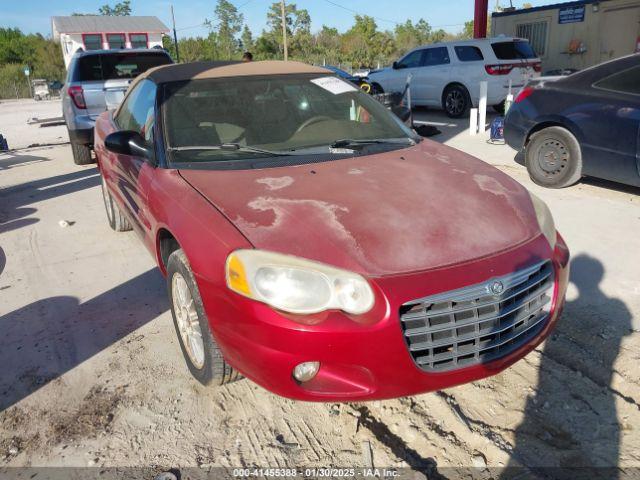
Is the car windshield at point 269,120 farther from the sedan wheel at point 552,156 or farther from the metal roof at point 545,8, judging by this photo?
the metal roof at point 545,8

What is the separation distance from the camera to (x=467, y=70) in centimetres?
1123

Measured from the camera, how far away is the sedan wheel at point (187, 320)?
8.48ft

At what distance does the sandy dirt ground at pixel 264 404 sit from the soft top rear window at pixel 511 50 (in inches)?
323

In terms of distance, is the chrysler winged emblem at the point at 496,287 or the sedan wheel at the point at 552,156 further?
the sedan wheel at the point at 552,156

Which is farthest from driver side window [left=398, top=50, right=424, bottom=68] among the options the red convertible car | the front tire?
the red convertible car

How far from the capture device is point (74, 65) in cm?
806

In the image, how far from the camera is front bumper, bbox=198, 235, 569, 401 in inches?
77.5

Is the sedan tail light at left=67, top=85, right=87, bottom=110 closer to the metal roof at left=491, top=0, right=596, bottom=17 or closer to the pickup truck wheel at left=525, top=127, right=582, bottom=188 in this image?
the pickup truck wheel at left=525, top=127, right=582, bottom=188

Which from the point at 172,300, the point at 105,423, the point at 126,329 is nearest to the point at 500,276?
the point at 172,300

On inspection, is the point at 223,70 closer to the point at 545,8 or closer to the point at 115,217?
the point at 115,217

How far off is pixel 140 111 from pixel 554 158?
14.6ft

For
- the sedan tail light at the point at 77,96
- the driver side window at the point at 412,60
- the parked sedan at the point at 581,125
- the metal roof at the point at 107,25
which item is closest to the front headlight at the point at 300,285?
the parked sedan at the point at 581,125

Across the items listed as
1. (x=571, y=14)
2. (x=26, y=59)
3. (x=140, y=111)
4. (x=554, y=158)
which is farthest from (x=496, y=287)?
(x=26, y=59)

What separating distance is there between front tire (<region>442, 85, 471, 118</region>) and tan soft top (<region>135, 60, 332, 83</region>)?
831 centimetres
